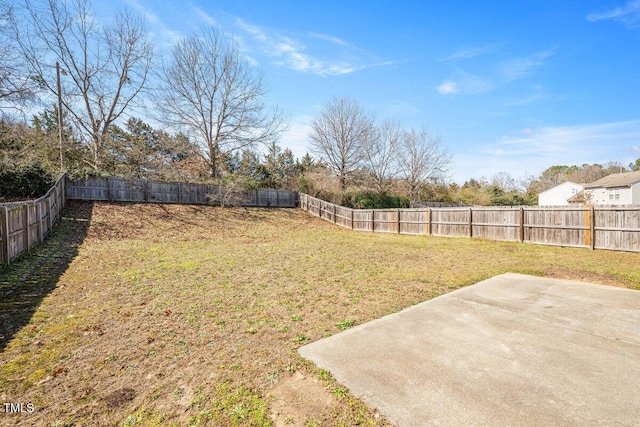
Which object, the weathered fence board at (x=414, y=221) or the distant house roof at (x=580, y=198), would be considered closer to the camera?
the weathered fence board at (x=414, y=221)

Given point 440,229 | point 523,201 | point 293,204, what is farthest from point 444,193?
point 440,229

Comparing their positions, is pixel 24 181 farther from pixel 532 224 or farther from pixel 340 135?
pixel 532 224

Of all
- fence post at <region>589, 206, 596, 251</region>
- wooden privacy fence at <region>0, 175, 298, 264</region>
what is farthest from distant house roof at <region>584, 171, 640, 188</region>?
wooden privacy fence at <region>0, 175, 298, 264</region>

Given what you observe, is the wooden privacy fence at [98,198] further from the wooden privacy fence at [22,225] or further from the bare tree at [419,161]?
the bare tree at [419,161]

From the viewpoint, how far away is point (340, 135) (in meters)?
26.1

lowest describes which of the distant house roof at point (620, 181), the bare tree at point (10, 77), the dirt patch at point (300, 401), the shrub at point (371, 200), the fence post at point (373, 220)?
the dirt patch at point (300, 401)

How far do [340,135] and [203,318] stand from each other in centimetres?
2432

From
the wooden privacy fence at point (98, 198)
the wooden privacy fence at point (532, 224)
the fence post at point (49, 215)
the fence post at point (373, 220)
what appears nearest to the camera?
the wooden privacy fence at point (98, 198)

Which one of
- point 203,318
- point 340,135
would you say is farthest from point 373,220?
point 203,318

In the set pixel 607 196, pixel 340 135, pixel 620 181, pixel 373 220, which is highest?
pixel 340 135

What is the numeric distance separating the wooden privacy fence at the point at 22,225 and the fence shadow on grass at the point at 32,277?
0.22 metres

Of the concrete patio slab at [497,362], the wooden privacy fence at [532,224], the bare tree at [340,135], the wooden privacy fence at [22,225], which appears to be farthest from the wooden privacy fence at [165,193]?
the concrete patio slab at [497,362]

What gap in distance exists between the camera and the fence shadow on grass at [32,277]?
3465mm

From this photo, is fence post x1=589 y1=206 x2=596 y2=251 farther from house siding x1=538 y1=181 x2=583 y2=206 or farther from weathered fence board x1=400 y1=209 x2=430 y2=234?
house siding x1=538 y1=181 x2=583 y2=206
